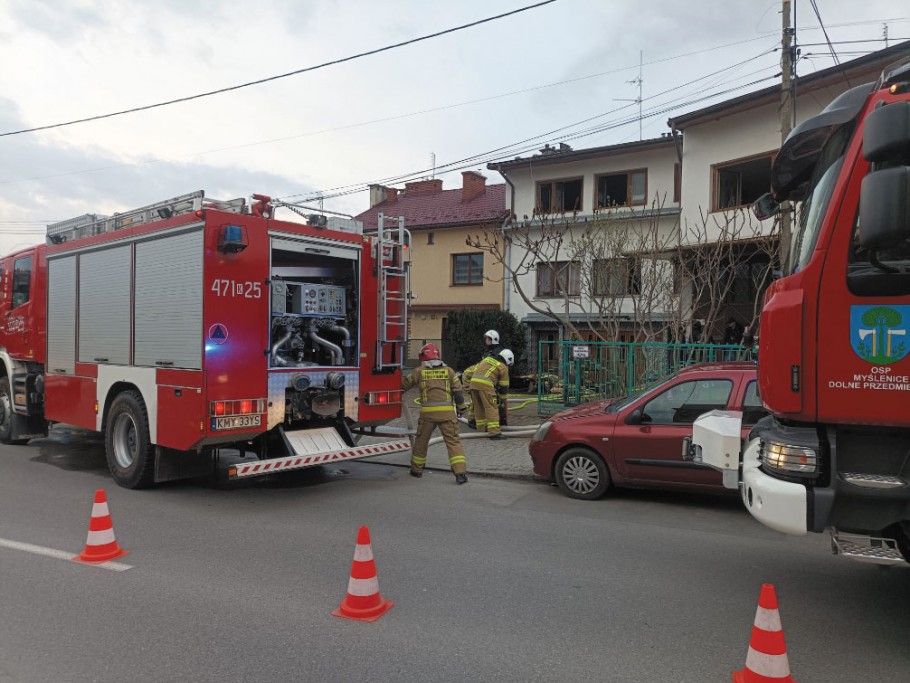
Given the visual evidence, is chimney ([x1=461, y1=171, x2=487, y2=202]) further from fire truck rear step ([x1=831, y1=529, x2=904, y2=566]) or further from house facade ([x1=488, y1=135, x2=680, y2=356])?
fire truck rear step ([x1=831, y1=529, x2=904, y2=566])

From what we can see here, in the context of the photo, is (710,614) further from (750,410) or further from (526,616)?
(750,410)

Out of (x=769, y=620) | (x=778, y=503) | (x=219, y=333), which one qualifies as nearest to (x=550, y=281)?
(x=219, y=333)

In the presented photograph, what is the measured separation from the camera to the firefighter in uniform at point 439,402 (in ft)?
27.3

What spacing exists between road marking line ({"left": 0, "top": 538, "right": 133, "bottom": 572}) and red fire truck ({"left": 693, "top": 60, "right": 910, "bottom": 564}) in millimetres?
4466

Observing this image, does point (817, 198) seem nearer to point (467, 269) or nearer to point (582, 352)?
point (582, 352)

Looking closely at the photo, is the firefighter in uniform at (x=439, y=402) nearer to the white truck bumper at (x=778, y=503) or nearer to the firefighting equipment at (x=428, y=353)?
the firefighting equipment at (x=428, y=353)

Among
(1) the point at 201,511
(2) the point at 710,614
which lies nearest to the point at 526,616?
(2) the point at 710,614

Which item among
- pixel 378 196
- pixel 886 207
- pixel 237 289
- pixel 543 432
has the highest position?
pixel 378 196

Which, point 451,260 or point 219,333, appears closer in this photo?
point 219,333

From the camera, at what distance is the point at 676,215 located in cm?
1895

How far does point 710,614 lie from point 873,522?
123 cm

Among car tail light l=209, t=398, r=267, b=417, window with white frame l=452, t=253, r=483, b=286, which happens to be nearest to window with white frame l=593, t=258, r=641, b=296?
window with white frame l=452, t=253, r=483, b=286

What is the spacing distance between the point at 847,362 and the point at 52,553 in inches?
227

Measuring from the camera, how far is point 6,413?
10.6 metres
